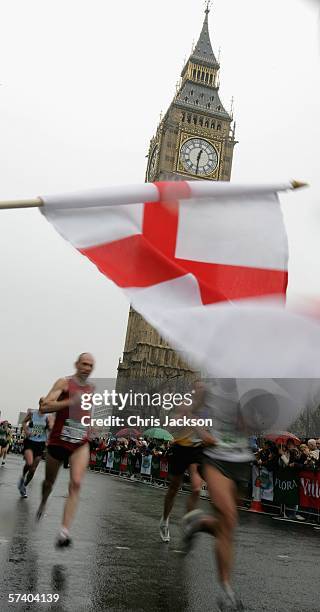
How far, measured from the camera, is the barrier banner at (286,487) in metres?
13.1

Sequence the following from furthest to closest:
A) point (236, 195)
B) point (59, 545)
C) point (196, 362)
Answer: point (59, 545) → point (236, 195) → point (196, 362)

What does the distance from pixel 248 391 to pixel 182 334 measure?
521 mm

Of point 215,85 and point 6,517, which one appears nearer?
Answer: point 6,517

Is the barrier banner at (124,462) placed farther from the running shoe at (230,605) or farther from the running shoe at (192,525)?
the running shoe at (230,605)

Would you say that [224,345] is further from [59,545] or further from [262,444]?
[262,444]

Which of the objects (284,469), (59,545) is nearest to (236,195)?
(59,545)

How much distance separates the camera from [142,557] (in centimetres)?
608

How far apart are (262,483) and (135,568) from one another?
365 inches

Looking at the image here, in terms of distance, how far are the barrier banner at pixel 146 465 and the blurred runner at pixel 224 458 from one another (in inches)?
749

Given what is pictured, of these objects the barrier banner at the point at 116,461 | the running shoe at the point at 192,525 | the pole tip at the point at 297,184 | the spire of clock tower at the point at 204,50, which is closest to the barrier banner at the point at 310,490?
A: the running shoe at the point at 192,525

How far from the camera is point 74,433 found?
6168mm

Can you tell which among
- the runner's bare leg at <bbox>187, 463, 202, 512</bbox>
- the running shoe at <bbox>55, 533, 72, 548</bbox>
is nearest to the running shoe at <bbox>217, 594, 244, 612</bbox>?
the running shoe at <bbox>55, 533, 72, 548</bbox>

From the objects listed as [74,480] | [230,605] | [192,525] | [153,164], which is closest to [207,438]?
[192,525]

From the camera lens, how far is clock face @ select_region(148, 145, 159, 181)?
77.6 metres
